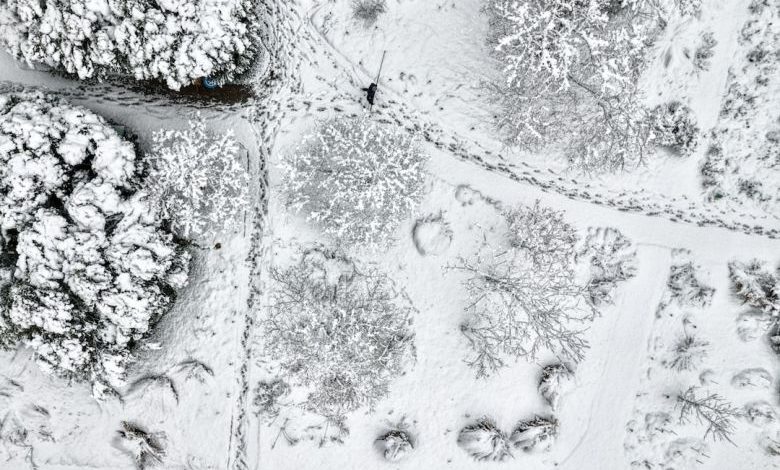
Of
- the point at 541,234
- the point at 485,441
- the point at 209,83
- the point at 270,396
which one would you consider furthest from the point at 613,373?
the point at 209,83

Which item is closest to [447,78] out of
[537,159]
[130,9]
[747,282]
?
[537,159]

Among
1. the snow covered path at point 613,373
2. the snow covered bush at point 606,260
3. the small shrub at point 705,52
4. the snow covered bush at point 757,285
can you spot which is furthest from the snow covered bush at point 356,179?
the snow covered bush at point 757,285

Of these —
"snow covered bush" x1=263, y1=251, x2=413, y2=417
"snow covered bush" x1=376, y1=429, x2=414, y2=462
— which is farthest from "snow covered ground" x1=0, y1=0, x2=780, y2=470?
"snow covered bush" x1=263, y1=251, x2=413, y2=417

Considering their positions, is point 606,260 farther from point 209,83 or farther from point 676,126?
point 209,83

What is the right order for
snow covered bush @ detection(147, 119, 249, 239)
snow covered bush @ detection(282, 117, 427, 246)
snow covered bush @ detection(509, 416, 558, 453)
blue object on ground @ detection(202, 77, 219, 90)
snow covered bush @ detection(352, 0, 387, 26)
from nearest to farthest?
1. snow covered bush @ detection(147, 119, 249, 239)
2. snow covered bush @ detection(282, 117, 427, 246)
3. blue object on ground @ detection(202, 77, 219, 90)
4. snow covered bush @ detection(352, 0, 387, 26)
5. snow covered bush @ detection(509, 416, 558, 453)

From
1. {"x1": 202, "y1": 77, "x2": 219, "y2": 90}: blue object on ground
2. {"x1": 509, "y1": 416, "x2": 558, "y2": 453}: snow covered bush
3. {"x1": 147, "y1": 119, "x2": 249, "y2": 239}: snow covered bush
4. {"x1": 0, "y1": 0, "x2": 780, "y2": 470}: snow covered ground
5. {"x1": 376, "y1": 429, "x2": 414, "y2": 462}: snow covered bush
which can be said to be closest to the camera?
{"x1": 147, "y1": 119, "x2": 249, "y2": 239}: snow covered bush

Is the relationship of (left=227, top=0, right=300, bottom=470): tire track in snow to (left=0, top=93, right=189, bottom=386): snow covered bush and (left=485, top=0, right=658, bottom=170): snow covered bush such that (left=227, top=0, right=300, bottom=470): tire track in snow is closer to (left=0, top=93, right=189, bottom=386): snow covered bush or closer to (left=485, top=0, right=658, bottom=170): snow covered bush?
(left=0, top=93, right=189, bottom=386): snow covered bush

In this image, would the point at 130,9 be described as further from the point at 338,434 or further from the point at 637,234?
the point at 637,234
